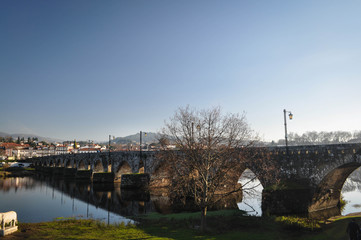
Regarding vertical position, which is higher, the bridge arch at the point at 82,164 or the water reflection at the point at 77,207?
the bridge arch at the point at 82,164

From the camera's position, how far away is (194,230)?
15.0 m

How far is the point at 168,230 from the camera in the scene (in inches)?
605

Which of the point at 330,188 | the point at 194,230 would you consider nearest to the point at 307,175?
the point at 330,188

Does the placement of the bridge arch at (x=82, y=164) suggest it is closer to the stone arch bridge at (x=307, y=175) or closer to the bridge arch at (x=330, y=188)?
the stone arch bridge at (x=307, y=175)

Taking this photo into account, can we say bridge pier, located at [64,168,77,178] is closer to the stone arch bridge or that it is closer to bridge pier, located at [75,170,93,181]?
bridge pier, located at [75,170,93,181]

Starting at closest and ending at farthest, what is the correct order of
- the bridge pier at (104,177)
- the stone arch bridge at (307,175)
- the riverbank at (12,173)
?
the stone arch bridge at (307,175), the bridge pier at (104,177), the riverbank at (12,173)

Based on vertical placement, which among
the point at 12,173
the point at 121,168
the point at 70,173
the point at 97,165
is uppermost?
the point at 121,168

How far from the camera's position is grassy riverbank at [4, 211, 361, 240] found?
13.4 m

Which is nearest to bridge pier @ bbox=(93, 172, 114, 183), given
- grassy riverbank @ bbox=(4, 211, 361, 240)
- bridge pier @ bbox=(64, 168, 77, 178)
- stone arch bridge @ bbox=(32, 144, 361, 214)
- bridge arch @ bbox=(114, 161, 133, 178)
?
bridge arch @ bbox=(114, 161, 133, 178)

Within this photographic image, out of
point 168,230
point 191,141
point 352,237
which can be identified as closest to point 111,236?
point 168,230

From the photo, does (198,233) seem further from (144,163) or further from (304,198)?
(144,163)

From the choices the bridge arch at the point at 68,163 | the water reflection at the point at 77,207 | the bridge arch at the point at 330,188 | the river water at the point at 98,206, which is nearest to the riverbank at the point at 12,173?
the bridge arch at the point at 68,163

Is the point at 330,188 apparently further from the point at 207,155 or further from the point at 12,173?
the point at 12,173

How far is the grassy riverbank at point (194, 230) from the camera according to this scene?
526 inches
